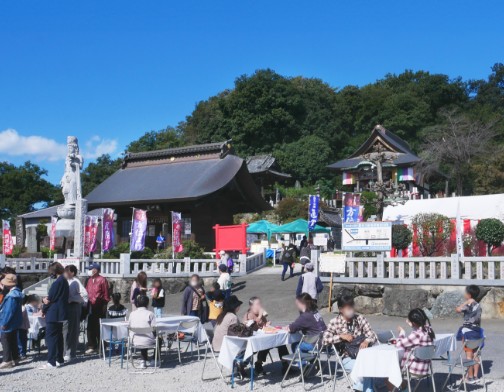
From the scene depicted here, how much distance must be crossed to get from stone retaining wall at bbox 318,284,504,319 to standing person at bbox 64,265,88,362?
5.94 meters

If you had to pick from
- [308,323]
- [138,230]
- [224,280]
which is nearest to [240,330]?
[308,323]

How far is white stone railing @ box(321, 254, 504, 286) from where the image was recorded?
13702 millimetres

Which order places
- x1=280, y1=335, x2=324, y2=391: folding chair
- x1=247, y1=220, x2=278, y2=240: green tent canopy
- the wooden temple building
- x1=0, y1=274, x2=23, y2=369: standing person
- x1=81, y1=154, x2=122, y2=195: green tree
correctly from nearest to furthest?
x1=280, y1=335, x2=324, y2=391: folding chair < x1=0, y1=274, x2=23, y2=369: standing person < x1=247, y1=220, x2=278, y2=240: green tent canopy < the wooden temple building < x1=81, y1=154, x2=122, y2=195: green tree

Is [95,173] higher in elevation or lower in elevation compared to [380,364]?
higher

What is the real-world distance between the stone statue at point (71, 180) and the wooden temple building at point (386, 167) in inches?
1147

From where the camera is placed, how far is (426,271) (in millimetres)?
14516

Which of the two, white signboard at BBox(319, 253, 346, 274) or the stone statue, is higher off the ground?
the stone statue

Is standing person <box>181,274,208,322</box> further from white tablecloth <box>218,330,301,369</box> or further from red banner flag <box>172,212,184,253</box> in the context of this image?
red banner flag <box>172,212,184,253</box>

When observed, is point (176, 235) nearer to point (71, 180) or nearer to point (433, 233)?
point (71, 180)

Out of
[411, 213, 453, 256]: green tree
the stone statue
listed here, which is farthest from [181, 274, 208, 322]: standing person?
the stone statue

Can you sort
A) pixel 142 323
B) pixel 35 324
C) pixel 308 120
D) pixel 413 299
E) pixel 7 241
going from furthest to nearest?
pixel 308 120
pixel 7 241
pixel 413 299
pixel 35 324
pixel 142 323

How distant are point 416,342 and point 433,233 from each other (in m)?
12.3

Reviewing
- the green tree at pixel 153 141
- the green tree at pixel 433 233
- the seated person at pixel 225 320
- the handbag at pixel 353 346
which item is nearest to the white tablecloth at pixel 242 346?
the seated person at pixel 225 320

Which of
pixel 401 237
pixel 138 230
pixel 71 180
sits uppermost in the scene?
pixel 71 180
